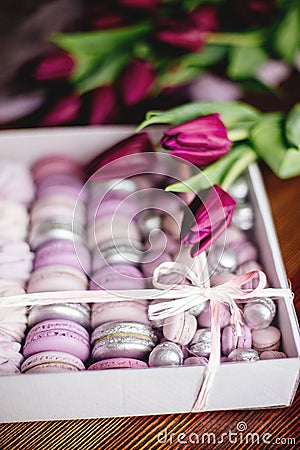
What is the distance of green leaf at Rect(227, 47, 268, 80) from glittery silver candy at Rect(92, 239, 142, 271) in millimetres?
387

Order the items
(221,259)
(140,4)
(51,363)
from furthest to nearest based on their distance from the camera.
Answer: (140,4), (221,259), (51,363)

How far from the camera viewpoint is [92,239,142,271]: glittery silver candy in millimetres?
757

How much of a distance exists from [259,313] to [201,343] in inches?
2.9

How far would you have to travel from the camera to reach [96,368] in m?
0.67

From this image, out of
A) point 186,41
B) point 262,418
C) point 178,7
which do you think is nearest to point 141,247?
point 262,418

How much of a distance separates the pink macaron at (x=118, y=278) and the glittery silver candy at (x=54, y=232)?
7cm

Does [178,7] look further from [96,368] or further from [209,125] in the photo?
[96,368]

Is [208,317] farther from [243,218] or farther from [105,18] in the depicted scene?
[105,18]

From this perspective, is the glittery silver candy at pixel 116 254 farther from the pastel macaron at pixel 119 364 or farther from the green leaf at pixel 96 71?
the green leaf at pixel 96 71

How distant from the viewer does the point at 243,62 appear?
3.34ft

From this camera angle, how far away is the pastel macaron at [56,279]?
2.39 ft

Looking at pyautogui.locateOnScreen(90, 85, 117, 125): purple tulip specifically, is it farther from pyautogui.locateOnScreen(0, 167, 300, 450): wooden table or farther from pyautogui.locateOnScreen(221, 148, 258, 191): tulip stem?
pyautogui.locateOnScreen(0, 167, 300, 450): wooden table

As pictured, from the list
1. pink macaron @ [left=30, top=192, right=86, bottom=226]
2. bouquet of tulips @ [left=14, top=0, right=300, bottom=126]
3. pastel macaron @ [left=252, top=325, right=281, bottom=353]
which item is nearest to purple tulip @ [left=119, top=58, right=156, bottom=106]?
bouquet of tulips @ [left=14, top=0, right=300, bottom=126]

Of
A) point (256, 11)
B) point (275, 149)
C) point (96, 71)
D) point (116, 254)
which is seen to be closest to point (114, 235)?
point (116, 254)
